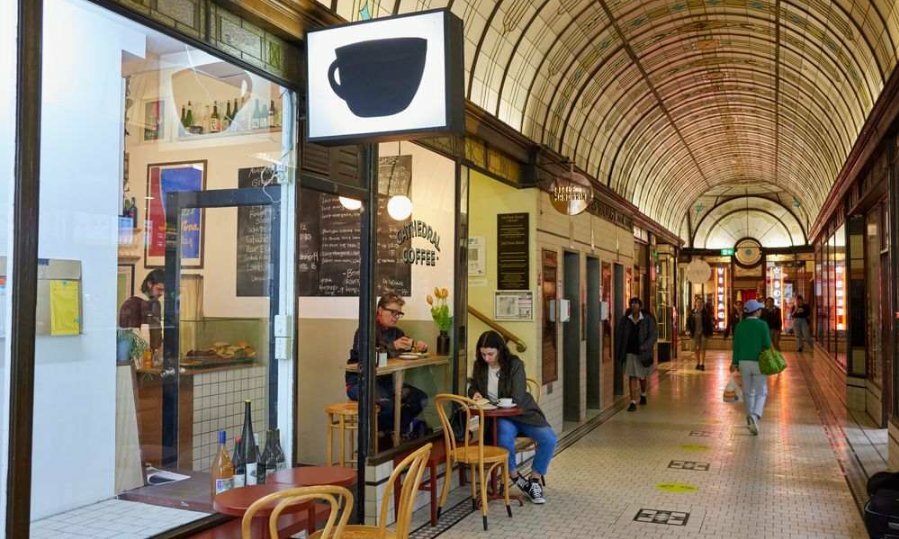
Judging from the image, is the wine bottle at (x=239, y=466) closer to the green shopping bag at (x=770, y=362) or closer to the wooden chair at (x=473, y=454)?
the wooden chair at (x=473, y=454)

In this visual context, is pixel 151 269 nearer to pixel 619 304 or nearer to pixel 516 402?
pixel 516 402

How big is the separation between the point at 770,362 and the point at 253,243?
6.20 meters

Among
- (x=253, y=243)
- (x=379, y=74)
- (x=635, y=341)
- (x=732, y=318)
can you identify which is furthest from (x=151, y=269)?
(x=732, y=318)

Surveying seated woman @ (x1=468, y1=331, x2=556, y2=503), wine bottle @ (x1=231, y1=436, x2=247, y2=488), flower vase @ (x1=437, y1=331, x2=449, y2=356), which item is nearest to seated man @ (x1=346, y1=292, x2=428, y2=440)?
flower vase @ (x1=437, y1=331, x2=449, y2=356)

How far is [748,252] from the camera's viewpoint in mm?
25656

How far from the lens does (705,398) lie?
11.9m

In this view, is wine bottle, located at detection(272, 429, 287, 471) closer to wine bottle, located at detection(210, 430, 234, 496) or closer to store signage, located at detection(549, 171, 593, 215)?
wine bottle, located at detection(210, 430, 234, 496)

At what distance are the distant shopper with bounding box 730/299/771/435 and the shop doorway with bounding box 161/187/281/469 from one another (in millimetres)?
6059

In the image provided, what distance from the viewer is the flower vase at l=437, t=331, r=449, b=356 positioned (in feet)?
21.1

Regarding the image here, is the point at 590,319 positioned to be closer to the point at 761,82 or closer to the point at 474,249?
the point at 474,249

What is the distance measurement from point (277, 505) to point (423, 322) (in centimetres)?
372

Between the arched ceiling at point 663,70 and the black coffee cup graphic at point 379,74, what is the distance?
3.53 feet

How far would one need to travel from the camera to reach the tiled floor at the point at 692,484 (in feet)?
16.9

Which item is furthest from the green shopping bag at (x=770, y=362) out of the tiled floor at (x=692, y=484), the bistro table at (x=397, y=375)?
the bistro table at (x=397, y=375)
